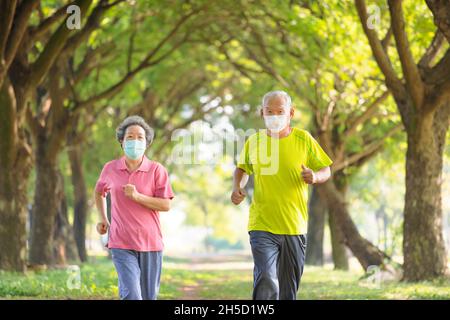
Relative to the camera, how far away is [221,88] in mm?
33156

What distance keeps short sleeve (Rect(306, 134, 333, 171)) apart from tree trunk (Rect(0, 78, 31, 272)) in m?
10.1

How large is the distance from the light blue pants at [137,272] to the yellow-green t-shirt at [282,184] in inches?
34.9

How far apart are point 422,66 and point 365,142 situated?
1154cm

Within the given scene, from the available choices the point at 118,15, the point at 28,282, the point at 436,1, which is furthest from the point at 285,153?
the point at 118,15

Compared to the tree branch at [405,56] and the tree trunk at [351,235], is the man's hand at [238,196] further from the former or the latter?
the tree trunk at [351,235]

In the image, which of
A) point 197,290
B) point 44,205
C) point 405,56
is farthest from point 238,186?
point 44,205

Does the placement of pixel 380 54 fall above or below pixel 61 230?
above

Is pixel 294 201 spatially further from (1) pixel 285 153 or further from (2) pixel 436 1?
(2) pixel 436 1

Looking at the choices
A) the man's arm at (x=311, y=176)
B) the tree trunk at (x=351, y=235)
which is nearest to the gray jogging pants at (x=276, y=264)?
the man's arm at (x=311, y=176)

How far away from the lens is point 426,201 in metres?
14.7

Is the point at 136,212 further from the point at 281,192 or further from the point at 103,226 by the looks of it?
the point at 281,192

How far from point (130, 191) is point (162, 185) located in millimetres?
414

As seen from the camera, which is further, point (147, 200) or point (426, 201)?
point (426, 201)

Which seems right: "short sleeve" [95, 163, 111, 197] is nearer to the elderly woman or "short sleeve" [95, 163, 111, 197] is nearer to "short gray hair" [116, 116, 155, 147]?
the elderly woman
